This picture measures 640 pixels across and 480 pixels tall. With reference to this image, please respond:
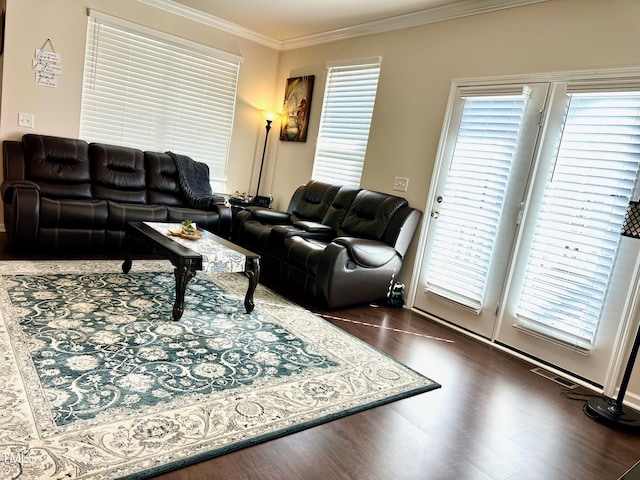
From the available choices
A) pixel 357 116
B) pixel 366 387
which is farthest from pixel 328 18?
pixel 366 387

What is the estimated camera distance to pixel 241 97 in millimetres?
5777

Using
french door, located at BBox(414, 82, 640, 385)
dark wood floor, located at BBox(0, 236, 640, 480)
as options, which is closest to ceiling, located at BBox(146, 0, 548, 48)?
french door, located at BBox(414, 82, 640, 385)

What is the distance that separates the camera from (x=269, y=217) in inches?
184

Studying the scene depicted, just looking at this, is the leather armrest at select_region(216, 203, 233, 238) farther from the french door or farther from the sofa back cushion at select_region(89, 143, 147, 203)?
the french door

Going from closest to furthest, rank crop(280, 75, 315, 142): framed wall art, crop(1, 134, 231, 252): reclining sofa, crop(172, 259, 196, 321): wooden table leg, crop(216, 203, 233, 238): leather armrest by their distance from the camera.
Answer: crop(172, 259, 196, 321): wooden table leg
crop(1, 134, 231, 252): reclining sofa
crop(216, 203, 233, 238): leather armrest
crop(280, 75, 315, 142): framed wall art

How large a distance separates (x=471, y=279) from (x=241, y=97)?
12.6ft

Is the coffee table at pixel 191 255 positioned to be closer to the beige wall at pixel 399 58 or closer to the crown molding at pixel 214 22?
the beige wall at pixel 399 58

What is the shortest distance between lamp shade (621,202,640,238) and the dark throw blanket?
3.63m

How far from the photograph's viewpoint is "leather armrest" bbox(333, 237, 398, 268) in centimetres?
354

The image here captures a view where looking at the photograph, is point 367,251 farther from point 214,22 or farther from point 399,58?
point 214,22

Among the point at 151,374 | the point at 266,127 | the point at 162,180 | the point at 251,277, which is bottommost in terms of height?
the point at 151,374

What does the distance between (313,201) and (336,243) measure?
1384mm

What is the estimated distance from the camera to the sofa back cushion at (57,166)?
413cm

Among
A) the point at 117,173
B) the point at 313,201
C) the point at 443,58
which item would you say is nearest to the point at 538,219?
the point at 443,58
